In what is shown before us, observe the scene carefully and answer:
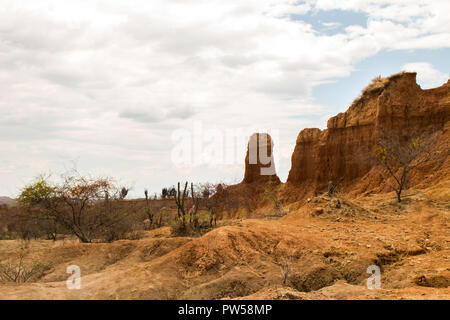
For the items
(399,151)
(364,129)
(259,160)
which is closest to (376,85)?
(364,129)

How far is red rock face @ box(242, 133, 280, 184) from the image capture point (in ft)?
132

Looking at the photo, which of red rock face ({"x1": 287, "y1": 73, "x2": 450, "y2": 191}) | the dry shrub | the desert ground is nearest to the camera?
the desert ground

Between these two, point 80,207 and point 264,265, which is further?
point 80,207

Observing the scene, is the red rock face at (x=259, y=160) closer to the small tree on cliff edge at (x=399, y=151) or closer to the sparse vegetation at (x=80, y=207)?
the small tree on cliff edge at (x=399, y=151)

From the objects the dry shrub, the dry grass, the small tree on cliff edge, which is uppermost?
the dry grass

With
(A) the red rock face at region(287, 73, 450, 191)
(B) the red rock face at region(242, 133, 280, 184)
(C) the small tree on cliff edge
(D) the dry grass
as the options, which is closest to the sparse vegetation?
(C) the small tree on cliff edge

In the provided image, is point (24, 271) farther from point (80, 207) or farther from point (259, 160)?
point (259, 160)

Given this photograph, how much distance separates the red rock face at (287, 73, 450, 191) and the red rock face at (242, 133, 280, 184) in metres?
5.09

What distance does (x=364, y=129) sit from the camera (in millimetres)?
28344

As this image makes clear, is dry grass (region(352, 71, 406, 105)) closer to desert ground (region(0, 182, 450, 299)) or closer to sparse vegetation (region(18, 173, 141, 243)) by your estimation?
desert ground (region(0, 182, 450, 299))

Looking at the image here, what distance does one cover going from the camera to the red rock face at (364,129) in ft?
81.4

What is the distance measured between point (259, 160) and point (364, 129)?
1521cm

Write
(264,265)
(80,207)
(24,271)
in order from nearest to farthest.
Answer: (264,265)
(24,271)
(80,207)

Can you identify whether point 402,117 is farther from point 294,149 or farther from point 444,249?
point 444,249
